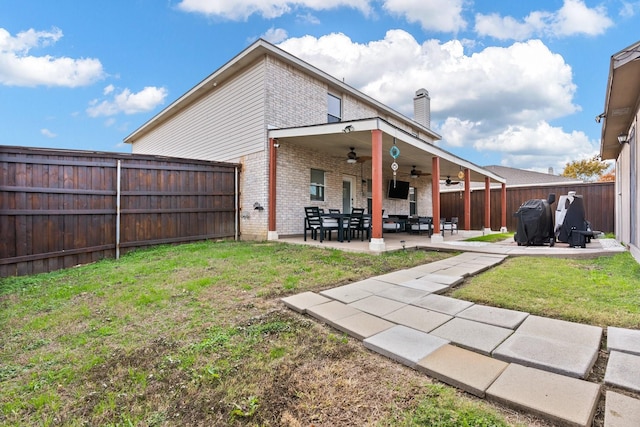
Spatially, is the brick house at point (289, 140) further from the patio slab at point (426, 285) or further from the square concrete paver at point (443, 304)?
the square concrete paver at point (443, 304)

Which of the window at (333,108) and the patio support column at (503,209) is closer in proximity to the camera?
the window at (333,108)

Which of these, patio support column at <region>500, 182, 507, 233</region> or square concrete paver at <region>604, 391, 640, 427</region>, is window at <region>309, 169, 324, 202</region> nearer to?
square concrete paver at <region>604, 391, 640, 427</region>

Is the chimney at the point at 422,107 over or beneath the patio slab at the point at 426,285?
→ over

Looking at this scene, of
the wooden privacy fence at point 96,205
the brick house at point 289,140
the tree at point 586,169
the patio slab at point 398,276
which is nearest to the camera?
the patio slab at point 398,276

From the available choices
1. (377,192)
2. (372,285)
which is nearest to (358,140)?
(377,192)

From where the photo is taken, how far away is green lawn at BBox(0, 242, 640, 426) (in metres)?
1.61

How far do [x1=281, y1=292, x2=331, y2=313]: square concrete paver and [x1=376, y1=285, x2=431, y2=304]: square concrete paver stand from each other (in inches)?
29.9

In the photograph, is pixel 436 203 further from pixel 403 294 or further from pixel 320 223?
pixel 403 294

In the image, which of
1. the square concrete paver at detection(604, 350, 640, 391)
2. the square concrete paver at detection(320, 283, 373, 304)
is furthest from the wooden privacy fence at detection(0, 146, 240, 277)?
the square concrete paver at detection(604, 350, 640, 391)

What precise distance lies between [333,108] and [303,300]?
9105 mm

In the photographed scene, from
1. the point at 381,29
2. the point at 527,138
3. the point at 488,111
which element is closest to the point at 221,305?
the point at 381,29

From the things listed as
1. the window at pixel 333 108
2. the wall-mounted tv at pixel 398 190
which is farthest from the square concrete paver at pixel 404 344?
the wall-mounted tv at pixel 398 190

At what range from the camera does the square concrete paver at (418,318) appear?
8.77ft

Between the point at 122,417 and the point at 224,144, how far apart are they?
973 cm
